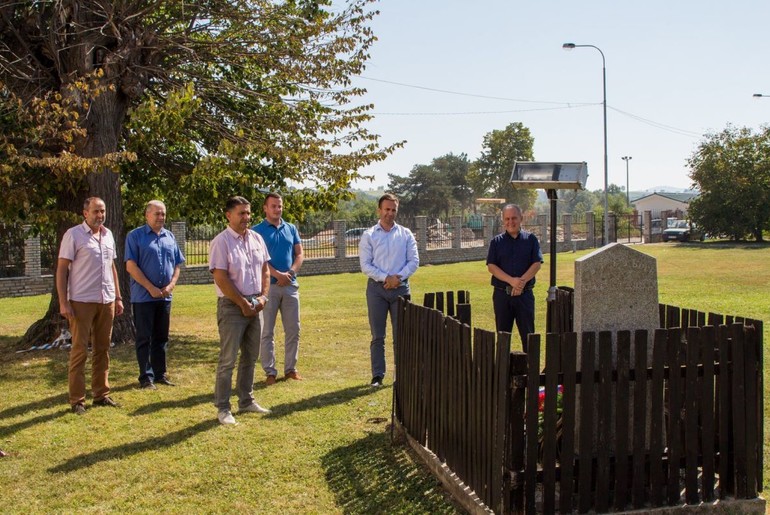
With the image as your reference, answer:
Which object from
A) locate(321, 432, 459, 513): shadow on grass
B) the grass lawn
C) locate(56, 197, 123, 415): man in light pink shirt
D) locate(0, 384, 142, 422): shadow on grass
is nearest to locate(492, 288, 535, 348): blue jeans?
the grass lawn

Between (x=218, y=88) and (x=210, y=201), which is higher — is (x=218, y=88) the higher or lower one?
the higher one

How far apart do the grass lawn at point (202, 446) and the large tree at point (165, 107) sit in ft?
8.20

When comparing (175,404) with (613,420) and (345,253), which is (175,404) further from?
(345,253)

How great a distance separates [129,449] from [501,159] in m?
78.1

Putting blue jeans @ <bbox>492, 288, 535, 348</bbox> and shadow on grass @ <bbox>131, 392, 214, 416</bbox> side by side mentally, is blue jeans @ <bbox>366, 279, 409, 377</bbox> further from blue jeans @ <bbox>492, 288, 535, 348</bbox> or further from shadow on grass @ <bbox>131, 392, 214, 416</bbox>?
shadow on grass @ <bbox>131, 392, 214, 416</bbox>

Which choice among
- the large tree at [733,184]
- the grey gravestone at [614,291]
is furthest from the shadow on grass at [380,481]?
the large tree at [733,184]

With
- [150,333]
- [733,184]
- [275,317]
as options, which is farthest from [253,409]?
[733,184]

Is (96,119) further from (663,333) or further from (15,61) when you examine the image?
(663,333)

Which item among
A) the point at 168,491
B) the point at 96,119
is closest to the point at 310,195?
the point at 96,119

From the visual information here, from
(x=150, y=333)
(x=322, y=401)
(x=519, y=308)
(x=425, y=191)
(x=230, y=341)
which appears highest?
(x=425, y=191)

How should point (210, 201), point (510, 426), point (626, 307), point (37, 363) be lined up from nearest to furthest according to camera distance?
1. point (510, 426)
2. point (626, 307)
3. point (37, 363)
4. point (210, 201)

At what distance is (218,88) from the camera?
13.2 m

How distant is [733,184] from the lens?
45031 millimetres

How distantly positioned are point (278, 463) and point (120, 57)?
7691 millimetres
